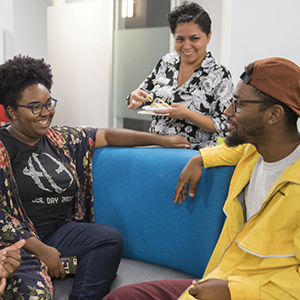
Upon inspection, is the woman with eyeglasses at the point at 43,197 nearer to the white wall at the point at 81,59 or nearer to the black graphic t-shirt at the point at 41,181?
the black graphic t-shirt at the point at 41,181

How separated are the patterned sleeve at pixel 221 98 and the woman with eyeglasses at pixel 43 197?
2.35 feet

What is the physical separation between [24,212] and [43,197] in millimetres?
106

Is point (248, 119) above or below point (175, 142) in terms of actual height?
above

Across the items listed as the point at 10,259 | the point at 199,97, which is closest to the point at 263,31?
the point at 199,97

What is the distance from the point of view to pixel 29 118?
70.2 inches

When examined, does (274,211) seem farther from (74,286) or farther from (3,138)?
(3,138)

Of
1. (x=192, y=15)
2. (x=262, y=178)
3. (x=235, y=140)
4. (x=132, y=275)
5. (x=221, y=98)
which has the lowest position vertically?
(x=132, y=275)

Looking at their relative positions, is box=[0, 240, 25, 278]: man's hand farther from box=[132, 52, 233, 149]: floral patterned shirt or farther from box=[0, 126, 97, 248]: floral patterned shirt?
box=[132, 52, 233, 149]: floral patterned shirt

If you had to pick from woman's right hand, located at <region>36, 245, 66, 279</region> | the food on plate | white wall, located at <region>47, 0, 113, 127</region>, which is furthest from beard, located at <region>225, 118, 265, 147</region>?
white wall, located at <region>47, 0, 113, 127</region>

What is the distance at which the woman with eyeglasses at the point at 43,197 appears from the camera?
163cm

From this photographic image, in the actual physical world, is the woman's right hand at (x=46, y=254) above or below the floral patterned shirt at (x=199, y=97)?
below

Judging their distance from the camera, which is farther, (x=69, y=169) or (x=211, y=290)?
(x=69, y=169)

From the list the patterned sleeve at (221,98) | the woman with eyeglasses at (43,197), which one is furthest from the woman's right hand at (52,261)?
the patterned sleeve at (221,98)

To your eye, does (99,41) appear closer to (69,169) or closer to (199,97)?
(199,97)
